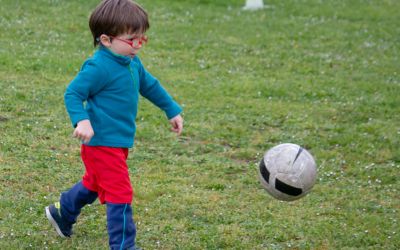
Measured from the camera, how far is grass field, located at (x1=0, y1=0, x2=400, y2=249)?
20.4ft

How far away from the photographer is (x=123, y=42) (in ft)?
17.2

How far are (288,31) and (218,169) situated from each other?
717cm

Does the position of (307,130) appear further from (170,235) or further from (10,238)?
(10,238)

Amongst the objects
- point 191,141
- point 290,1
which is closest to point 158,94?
point 191,141

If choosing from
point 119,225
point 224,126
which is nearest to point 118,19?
point 119,225

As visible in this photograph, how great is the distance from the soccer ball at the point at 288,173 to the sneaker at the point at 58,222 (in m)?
1.52

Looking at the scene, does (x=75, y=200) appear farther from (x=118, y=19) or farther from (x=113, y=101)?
(x=118, y=19)

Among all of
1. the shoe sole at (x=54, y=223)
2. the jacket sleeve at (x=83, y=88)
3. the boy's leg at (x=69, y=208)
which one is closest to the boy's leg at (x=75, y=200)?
the boy's leg at (x=69, y=208)

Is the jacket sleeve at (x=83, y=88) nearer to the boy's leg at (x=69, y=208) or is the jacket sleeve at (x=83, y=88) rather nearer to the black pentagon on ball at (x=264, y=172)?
the boy's leg at (x=69, y=208)

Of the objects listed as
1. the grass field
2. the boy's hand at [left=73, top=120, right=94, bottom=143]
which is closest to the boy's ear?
the boy's hand at [left=73, top=120, right=94, bottom=143]

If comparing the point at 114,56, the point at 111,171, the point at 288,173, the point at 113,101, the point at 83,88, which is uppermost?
the point at 114,56

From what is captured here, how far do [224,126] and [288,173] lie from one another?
3424 millimetres

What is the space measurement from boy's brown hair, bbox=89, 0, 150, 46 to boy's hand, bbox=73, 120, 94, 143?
27.0 inches

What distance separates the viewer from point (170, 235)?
236 inches
